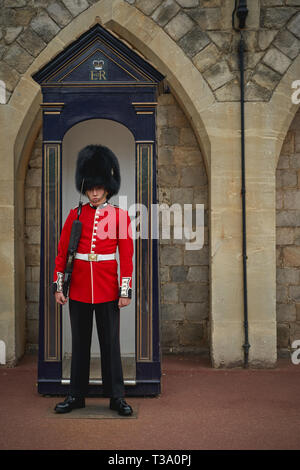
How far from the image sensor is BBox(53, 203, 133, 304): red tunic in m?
3.66

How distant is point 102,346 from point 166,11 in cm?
305

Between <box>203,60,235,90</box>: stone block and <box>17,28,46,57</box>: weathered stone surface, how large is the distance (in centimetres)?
152

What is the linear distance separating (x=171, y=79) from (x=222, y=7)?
76cm

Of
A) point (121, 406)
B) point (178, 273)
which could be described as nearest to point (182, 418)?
A: point (121, 406)

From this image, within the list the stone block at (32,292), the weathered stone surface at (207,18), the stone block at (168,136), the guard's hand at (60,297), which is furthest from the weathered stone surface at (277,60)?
the stone block at (32,292)

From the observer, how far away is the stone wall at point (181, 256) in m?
5.30

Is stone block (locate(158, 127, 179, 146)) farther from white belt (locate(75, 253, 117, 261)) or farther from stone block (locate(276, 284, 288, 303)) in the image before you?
white belt (locate(75, 253, 117, 261))

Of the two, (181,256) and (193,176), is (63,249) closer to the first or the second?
(181,256)

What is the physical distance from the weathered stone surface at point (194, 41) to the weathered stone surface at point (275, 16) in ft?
1.73

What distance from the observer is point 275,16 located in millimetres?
4902

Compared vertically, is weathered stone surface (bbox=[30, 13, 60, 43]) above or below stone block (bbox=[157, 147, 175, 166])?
above

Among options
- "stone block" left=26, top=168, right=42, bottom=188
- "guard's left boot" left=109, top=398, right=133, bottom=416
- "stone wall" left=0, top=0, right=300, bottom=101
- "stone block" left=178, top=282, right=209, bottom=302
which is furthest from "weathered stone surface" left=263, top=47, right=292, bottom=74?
"guard's left boot" left=109, top=398, right=133, bottom=416

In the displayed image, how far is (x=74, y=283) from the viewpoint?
12.2ft

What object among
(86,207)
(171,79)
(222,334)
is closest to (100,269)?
(86,207)
